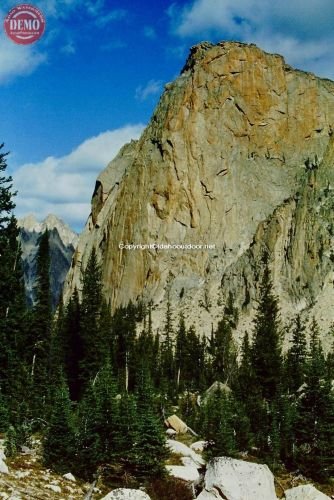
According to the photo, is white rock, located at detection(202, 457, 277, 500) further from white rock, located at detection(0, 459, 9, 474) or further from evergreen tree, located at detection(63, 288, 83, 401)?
evergreen tree, located at detection(63, 288, 83, 401)

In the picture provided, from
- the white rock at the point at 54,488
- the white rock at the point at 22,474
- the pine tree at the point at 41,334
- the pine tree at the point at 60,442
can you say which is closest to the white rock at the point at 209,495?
the white rock at the point at 54,488

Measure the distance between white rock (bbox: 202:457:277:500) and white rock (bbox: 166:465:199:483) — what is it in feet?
10.6

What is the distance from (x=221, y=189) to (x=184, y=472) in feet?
468

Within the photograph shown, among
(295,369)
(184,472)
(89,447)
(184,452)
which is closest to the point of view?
(89,447)

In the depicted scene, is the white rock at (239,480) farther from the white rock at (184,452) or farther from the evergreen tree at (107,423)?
the white rock at (184,452)

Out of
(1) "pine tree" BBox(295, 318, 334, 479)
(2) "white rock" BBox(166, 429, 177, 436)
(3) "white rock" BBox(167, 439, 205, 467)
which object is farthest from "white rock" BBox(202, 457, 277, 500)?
Answer: (2) "white rock" BBox(166, 429, 177, 436)

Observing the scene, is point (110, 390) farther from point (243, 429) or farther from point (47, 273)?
point (47, 273)

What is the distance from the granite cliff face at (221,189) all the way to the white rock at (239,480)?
373 feet

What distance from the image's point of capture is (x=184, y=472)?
22859mm

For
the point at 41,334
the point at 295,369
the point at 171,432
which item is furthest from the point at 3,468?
the point at 295,369

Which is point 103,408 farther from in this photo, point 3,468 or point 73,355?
point 73,355

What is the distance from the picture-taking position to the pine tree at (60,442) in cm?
2031

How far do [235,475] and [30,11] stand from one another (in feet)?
73.9

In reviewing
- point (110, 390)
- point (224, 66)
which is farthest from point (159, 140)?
point (110, 390)
